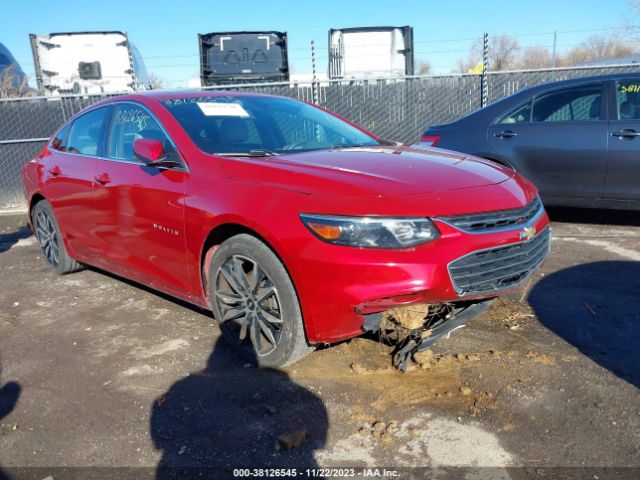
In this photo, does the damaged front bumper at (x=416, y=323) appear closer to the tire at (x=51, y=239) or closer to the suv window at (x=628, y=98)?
the tire at (x=51, y=239)

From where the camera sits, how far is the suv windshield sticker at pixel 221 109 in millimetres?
3844

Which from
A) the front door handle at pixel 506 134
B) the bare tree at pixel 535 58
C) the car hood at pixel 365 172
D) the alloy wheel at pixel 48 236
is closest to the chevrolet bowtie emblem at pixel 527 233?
the car hood at pixel 365 172

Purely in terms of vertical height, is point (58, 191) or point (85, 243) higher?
point (58, 191)

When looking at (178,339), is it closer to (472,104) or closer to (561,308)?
(561,308)

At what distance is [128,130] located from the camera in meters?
4.10

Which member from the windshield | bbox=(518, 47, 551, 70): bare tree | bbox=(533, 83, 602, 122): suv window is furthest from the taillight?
bbox=(518, 47, 551, 70): bare tree

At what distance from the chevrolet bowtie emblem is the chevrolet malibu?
0.04 feet

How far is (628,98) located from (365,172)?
4.02m

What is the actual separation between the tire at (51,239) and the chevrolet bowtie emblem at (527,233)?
3.95 m

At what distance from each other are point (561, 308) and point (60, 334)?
3.54 metres

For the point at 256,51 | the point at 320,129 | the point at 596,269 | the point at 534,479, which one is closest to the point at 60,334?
the point at 320,129

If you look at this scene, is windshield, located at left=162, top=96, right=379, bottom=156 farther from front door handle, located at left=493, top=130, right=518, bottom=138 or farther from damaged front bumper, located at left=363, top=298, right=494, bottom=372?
front door handle, located at left=493, top=130, right=518, bottom=138

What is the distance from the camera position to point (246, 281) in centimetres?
316

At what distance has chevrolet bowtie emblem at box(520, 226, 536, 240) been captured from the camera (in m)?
2.91
